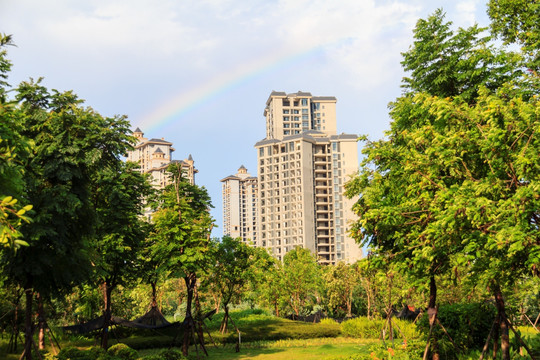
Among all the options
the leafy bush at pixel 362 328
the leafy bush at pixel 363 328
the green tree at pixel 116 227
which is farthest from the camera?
the leafy bush at pixel 362 328

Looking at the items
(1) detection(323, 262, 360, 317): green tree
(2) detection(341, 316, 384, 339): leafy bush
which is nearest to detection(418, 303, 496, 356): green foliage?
(2) detection(341, 316, 384, 339): leafy bush

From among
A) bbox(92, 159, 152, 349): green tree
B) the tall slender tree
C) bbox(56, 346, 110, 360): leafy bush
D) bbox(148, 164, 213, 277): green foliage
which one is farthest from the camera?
bbox(92, 159, 152, 349): green tree

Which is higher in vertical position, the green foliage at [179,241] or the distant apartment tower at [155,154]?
the distant apartment tower at [155,154]

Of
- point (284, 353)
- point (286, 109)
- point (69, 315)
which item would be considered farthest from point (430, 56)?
point (286, 109)

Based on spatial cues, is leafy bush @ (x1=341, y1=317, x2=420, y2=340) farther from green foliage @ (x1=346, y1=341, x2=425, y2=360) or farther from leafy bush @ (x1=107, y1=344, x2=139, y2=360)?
leafy bush @ (x1=107, y1=344, x2=139, y2=360)

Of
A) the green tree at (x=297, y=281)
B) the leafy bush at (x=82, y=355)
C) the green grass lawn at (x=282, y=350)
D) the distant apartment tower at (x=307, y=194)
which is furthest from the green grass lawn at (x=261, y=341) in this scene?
the distant apartment tower at (x=307, y=194)

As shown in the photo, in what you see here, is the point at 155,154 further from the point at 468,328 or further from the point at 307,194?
the point at 468,328

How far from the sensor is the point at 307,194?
5394 inches

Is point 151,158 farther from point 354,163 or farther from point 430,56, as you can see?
point 430,56

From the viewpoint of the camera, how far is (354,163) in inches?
5517

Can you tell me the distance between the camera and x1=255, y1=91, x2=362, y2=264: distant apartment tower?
443 feet

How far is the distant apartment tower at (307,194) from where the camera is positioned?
5320 inches

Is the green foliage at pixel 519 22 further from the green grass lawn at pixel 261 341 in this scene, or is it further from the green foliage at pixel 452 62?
the green grass lawn at pixel 261 341

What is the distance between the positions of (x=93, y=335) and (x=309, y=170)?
364 ft
